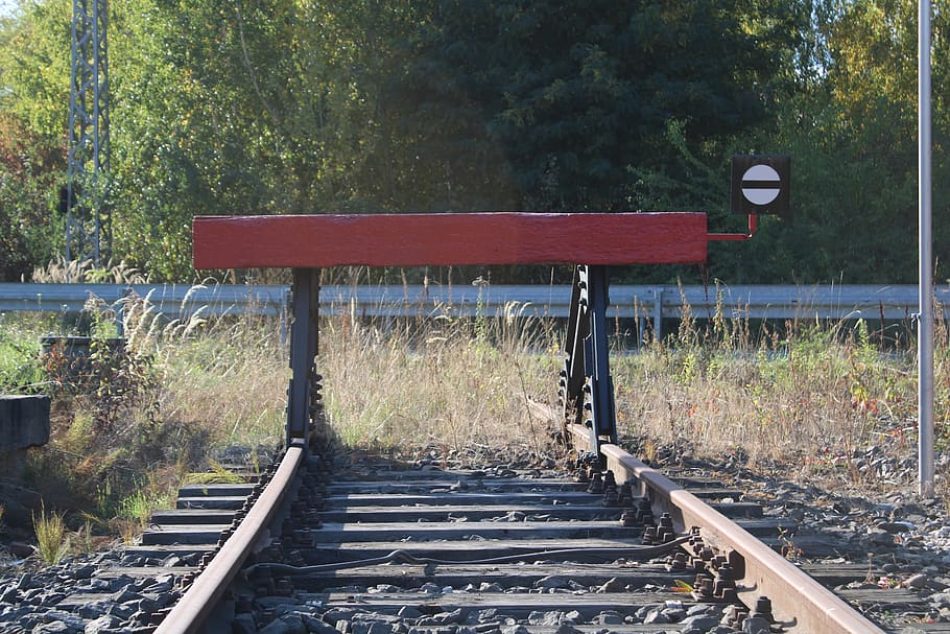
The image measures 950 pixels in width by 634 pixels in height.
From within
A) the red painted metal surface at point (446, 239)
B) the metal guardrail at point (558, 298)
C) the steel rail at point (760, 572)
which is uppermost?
the red painted metal surface at point (446, 239)

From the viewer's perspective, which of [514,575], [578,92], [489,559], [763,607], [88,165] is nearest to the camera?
[763,607]

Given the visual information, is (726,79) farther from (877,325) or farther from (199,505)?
(199,505)

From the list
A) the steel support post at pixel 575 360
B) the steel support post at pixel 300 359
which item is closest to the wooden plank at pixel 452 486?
the steel support post at pixel 300 359

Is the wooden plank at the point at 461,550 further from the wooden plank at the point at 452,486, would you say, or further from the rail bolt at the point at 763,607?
the wooden plank at the point at 452,486

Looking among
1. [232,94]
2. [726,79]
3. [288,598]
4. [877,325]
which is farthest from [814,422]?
[232,94]

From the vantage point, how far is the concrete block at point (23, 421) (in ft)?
20.9

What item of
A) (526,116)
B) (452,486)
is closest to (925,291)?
(452,486)

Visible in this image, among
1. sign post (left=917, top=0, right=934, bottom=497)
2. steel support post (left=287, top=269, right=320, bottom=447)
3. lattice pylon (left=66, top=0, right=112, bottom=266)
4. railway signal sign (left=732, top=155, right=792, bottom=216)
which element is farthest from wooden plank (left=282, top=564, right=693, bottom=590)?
lattice pylon (left=66, top=0, right=112, bottom=266)

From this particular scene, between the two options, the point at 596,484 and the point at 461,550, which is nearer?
the point at 461,550

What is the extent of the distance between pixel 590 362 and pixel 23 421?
10.5ft

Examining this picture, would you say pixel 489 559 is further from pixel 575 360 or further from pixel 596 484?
pixel 575 360

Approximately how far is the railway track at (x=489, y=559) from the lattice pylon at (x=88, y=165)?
1756cm

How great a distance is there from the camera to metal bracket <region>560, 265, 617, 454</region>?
6652 mm

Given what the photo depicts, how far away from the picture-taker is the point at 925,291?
6645 mm
